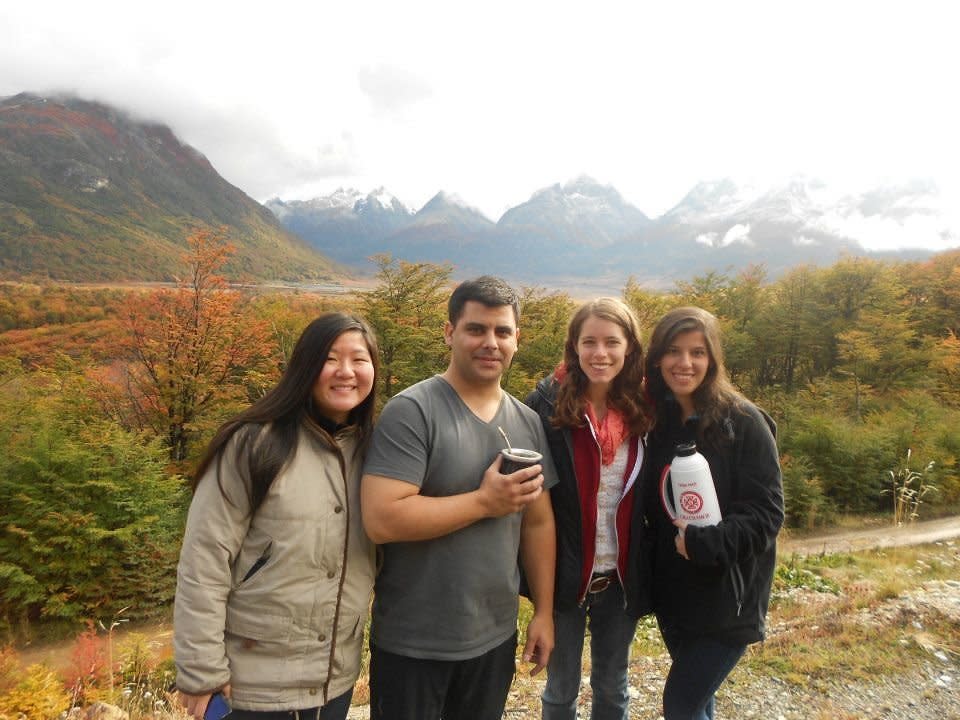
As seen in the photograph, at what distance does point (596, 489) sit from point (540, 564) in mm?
390

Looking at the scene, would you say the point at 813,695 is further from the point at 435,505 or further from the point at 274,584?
the point at 274,584

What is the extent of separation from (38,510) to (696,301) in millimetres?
26296

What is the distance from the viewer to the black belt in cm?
227

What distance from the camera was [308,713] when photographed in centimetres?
181

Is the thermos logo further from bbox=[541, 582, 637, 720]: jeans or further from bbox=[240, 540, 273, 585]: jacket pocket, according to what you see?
bbox=[240, 540, 273, 585]: jacket pocket

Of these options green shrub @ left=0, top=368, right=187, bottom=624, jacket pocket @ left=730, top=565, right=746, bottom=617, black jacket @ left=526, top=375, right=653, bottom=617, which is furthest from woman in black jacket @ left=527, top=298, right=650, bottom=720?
green shrub @ left=0, top=368, right=187, bottom=624

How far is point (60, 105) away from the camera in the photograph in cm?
19512

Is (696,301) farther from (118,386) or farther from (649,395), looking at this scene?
(649,395)

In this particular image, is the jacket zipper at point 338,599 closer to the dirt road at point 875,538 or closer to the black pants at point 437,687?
the black pants at point 437,687

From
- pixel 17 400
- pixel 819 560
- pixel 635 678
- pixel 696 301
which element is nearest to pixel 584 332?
pixel 635 678

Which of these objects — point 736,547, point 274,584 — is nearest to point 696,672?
point 736,547

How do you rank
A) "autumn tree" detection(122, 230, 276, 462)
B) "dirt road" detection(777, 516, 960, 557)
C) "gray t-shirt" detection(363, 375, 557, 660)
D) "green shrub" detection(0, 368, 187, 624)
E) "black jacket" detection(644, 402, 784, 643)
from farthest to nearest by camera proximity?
"autumn tree" detection(122, 230, 276, 462)
"dirt road" detection(777, 516, 960, 557)
"green shrub" detection(0, 368, 187, 624)
"black jacket" detection(644, 402, 784, 643)
"gray t-shirt" detection(363, 375, 557, 660)

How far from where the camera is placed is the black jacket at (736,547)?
200 centimetres

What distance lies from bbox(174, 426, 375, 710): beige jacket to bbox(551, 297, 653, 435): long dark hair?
969 mm
